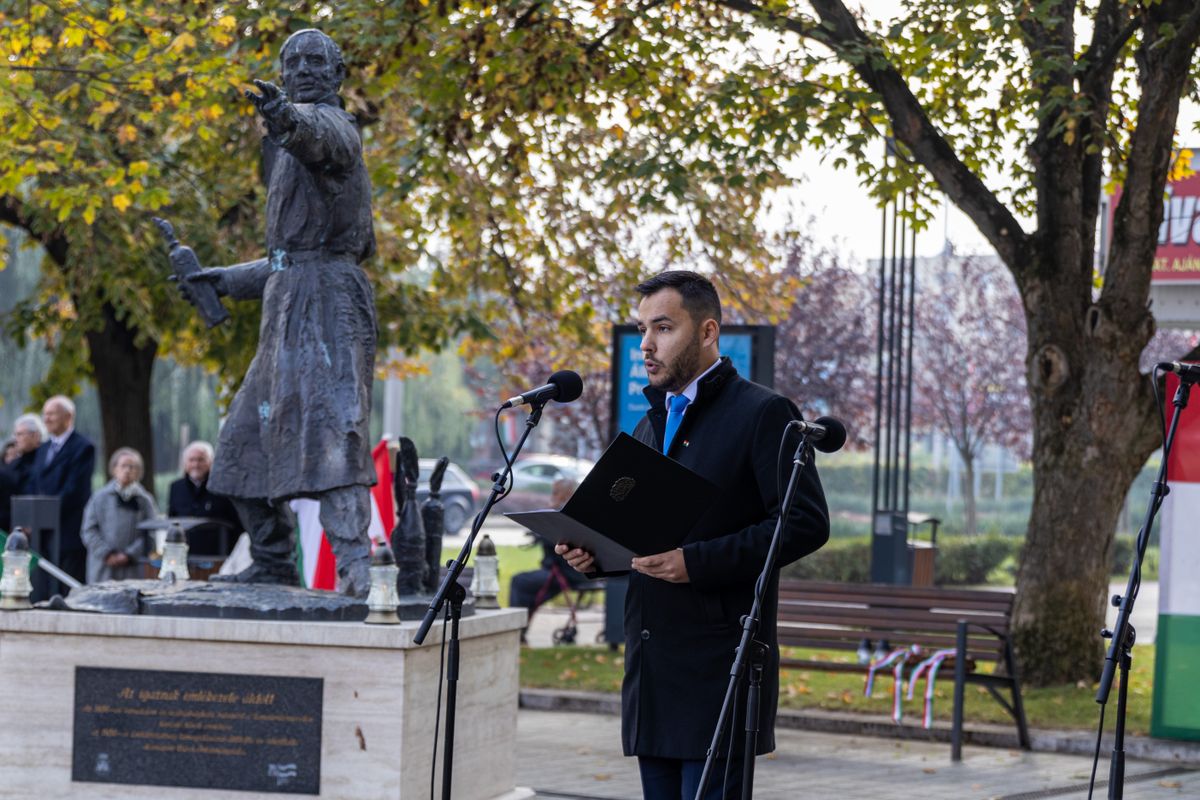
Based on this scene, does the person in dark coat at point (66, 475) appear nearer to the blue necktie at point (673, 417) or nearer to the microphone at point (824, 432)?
the blue necktie at point (673, 417)

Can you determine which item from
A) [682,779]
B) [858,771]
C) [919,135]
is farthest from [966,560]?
[682,779]

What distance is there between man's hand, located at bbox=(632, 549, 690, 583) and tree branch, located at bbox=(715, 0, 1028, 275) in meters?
9.32

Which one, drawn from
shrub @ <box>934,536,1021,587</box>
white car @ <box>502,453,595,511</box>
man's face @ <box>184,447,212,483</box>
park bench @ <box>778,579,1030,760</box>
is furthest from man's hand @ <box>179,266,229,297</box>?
white car @ <box>502,453,595,511</box>

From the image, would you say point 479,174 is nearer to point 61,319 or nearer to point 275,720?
point 61,319

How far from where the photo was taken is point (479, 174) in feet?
63.2

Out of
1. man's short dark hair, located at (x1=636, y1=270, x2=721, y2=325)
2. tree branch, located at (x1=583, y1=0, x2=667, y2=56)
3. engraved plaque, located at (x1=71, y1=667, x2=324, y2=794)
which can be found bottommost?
engraved plaque, located at (x1=71, y1=667, x2=324, y2=794)

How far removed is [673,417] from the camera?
17.7 feet

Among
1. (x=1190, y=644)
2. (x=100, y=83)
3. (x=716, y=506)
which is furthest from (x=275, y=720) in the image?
(x=100, y=83)

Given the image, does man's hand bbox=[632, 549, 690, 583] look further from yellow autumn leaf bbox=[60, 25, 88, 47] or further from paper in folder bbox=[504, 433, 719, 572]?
yellow autumn leaf bbox=[60, 25, 88, 47]

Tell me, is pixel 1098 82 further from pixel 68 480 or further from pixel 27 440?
pixel 27 440

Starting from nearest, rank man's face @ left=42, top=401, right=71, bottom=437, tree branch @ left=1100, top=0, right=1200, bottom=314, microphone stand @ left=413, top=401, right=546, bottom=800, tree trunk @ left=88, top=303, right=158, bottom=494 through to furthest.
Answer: microphone stand @ left=413, top=401, right=546, bottom=800 < tree branch @ left=1100, top=0, right=1200, bottom=314 < man's face @ left=42, top=401, right=71, bottom=437 < tree trunk @ left=88, top=303, right=158, bottom=494

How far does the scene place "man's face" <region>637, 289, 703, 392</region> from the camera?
5215 mm

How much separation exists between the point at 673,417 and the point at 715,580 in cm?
58

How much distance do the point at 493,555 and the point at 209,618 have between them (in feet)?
5.78
